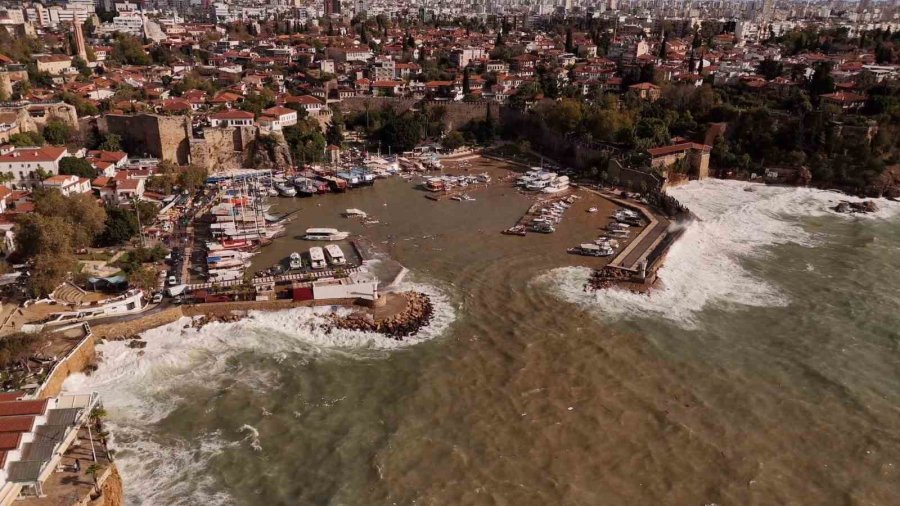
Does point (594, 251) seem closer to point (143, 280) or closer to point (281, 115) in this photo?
point (143, 280)

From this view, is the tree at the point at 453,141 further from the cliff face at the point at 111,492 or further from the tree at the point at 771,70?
the cliff face at the point at 111,492

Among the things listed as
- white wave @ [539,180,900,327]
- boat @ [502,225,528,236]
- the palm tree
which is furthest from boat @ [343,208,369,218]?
the palm tree

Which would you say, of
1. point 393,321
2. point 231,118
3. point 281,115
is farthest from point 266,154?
point 393,321

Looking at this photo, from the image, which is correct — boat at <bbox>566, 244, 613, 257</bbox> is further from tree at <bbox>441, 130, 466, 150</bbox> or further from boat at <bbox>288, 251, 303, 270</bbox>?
tree at <bbox>441, 130, 466, 150</bbox>

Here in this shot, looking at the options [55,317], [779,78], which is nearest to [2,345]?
[55,317]

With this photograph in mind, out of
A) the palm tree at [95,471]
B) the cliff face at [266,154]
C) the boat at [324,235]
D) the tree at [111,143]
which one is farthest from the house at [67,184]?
the palm tree at [95,471]
